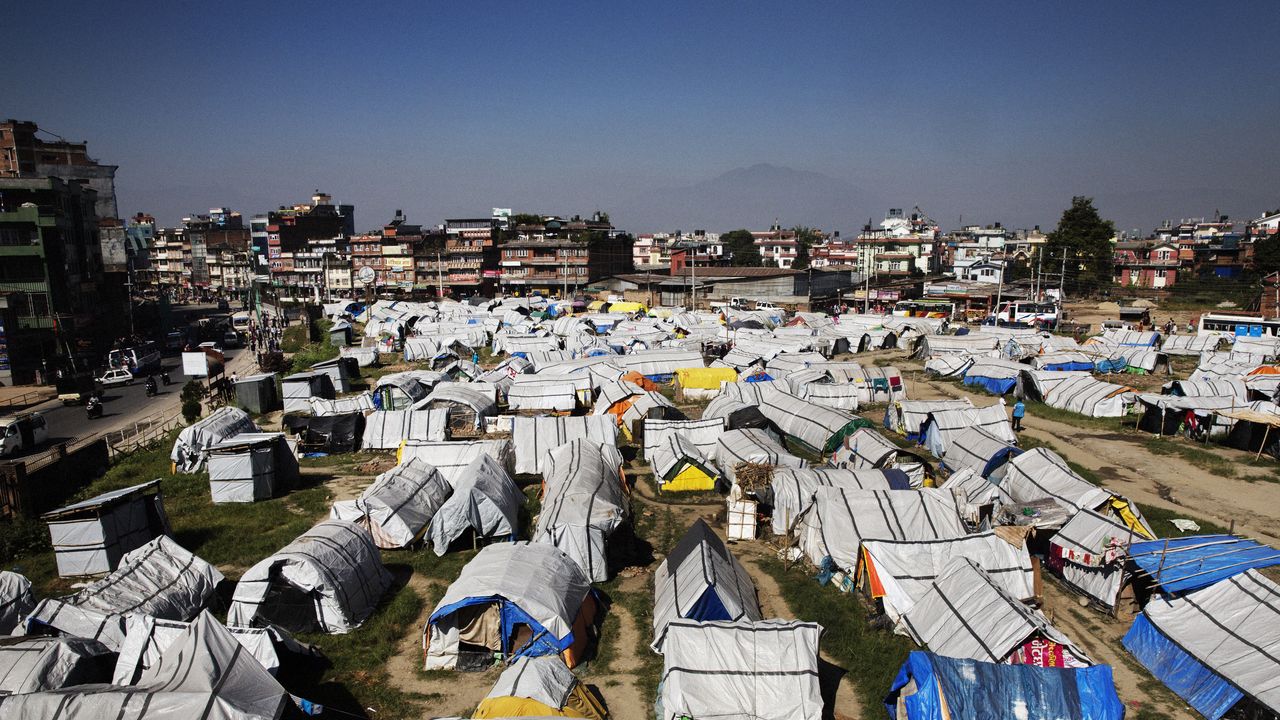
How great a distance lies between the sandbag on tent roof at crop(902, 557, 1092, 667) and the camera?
372 inches

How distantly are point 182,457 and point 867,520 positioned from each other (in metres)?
17.6

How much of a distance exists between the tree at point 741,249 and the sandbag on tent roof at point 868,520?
8277 centimetres

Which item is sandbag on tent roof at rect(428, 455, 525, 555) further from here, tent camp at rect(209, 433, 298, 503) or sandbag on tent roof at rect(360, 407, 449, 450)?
sandbag on tent roof at rect(360, 407, 449, 450)

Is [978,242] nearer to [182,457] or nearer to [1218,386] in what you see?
[1218,386]

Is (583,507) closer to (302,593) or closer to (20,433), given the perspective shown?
(302,593)

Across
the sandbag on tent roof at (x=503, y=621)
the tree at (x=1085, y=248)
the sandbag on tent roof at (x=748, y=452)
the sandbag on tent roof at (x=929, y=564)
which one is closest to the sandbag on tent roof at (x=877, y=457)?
the sandbag on tent roof at (x=748, y=452)

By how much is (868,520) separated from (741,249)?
94.2 m

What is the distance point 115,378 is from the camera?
34.7 metres

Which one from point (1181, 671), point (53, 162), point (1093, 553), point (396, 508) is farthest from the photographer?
point (53, 162)

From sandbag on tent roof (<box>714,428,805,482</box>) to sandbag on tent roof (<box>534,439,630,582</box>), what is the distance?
8.61 feet

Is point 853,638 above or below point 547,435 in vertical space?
below

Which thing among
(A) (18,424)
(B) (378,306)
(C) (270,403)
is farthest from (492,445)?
(B) (378,306)

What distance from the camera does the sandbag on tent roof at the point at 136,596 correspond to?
32.5ft

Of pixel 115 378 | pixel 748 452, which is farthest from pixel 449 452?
pixel 115 378
